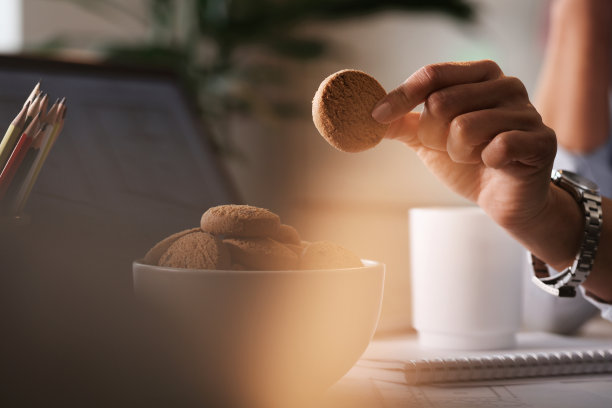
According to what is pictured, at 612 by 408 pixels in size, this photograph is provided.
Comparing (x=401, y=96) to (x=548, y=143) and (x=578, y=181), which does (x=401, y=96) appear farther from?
(x=578, y=181)

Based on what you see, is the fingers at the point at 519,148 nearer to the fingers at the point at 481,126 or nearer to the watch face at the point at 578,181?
the fingers at the point at 481,126

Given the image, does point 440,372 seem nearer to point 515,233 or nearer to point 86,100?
point 515,233

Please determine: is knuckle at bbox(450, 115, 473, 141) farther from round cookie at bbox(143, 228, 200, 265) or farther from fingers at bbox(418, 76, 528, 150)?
round cookie at bbox(143, 228, 200, 265)

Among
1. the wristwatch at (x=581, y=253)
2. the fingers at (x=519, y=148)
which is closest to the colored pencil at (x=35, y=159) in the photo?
the fingers at (x=519, y=148)

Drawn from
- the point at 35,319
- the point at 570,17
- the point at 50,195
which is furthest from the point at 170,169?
the point at 570,17

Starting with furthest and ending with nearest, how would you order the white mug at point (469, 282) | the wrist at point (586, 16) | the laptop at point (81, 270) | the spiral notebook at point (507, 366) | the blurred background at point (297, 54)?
the blurred background at point (297, 54) → the wrist at point (586, 16) → the white mug at point (469, 282) → the spiral notebook at point (507, 366) → the laptop at point (81, 270)

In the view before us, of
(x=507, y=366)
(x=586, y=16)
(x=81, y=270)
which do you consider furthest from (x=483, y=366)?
(x=586, y=16)

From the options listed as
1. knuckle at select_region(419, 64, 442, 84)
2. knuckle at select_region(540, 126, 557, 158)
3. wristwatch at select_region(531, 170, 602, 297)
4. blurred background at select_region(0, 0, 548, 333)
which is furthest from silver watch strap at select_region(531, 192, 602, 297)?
blurred background at select_region(0, 0, 548, 333)
